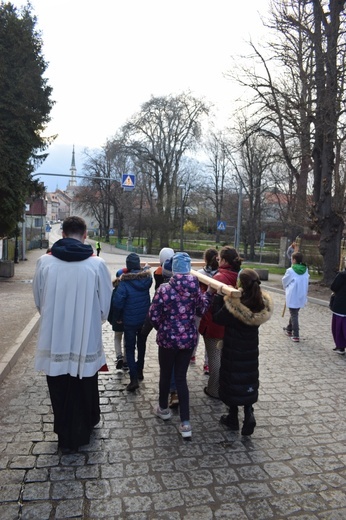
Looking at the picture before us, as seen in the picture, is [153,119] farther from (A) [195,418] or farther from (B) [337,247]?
(A) [195,418]

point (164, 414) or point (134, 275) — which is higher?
point (134, 275)

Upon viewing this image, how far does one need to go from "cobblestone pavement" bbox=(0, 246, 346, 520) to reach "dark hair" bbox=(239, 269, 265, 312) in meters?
1.35

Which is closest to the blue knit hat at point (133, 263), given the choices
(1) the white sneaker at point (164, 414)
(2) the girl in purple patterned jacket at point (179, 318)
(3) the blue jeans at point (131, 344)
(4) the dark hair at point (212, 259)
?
(3) the blue jeans at point (131, 344)

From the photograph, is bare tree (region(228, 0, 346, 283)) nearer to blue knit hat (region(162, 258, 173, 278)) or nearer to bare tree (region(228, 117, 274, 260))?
blue knit hat (region(162, 258, 173, 278))

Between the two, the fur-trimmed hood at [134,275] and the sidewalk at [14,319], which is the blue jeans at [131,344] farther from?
the sidewalk at [14,319]

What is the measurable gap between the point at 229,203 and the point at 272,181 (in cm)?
1277

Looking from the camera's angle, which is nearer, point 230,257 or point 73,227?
point 73,227

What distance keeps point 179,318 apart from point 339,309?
176 inches

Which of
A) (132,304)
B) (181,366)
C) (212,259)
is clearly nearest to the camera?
(181,366)

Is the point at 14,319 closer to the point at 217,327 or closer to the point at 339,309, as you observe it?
the point at 217,327

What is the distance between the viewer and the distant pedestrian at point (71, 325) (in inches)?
150

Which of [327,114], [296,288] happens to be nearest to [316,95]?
[327,114]

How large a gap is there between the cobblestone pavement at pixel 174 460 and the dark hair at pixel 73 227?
6.57 feet

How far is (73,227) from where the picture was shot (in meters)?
3.99
